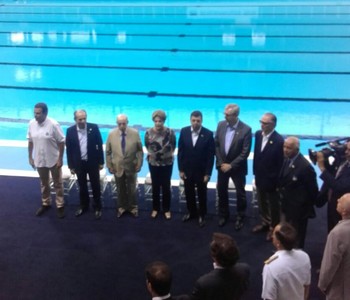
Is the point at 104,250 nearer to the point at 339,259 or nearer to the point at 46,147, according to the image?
the point at 46,147

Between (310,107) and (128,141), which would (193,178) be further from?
(310,107)

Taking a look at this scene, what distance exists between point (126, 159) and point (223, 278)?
255cm

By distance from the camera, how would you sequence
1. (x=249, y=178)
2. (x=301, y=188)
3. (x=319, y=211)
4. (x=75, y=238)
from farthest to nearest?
(x=249, y=178) → (x=319, y=211) → (x=75, y=238) → (x=301, y=188)

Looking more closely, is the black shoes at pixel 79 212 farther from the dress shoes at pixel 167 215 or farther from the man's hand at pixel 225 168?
the man's hand at pixel 225 168

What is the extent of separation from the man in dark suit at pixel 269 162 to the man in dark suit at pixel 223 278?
1.90m

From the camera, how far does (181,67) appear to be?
11188 mm

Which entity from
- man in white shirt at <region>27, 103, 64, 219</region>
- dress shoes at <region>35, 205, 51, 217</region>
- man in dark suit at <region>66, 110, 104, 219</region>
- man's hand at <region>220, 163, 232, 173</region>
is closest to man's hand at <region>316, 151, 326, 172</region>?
man's hand at <region>220, 163, 232, 173</region>

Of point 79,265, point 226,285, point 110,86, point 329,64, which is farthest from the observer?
point 329,64

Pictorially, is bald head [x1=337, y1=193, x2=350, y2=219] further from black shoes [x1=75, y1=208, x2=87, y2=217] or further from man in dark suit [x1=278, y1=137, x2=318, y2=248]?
black shoes [x1=75, y1=208, x2=87, y2=217]

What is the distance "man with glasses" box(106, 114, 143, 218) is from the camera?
15.8 ft

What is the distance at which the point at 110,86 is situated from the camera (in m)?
10.0

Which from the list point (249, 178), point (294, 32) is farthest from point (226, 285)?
point (294, 32)

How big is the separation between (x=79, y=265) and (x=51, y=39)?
11.9 meters

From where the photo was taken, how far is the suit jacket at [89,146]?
4.85 metres
